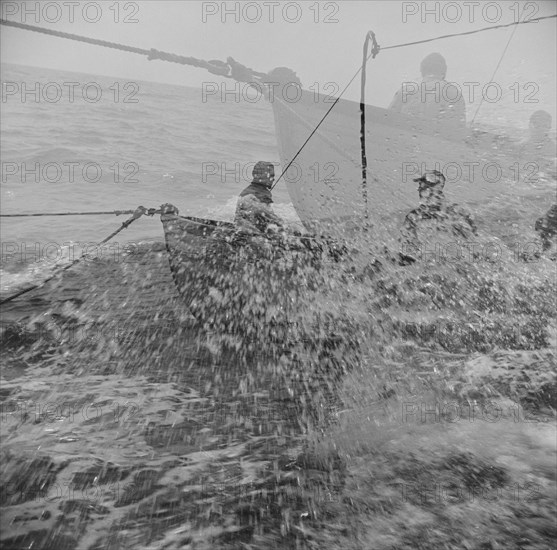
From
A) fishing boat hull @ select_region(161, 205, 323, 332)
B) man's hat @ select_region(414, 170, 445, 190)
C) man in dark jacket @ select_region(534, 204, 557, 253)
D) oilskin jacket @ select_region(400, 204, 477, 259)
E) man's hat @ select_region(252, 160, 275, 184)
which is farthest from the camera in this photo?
man's hat @ select_region(252, 160, 275, 184)

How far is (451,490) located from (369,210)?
5297 mm

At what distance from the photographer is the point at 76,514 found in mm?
2420

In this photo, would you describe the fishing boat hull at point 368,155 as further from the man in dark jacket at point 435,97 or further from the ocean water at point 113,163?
the ocean water at point 113,163

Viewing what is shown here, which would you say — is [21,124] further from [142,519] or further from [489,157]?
[142,519]

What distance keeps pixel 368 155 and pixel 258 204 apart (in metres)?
4.01

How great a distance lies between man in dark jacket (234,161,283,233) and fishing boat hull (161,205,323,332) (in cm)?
43

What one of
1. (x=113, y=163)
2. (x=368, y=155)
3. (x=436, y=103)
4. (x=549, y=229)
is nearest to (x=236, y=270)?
(x=549, y=229)

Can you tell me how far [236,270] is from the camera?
244 inches

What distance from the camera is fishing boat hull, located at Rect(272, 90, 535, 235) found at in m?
9.84

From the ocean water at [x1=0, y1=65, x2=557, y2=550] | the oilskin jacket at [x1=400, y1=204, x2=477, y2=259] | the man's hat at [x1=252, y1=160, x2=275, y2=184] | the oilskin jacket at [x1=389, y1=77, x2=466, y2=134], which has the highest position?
the oilskin jacket at [x1=389, y1=77, x2=466, y2=134]

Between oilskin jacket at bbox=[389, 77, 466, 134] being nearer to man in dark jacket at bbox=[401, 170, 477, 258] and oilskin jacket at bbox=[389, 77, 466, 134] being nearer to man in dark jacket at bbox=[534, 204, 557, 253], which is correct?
man in dark jacket at bbox=[534, 204, 557, 253]

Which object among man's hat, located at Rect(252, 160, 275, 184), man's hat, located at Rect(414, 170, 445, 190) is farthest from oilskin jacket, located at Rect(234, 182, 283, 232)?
man's hat, located at Rect(414, 170, 445, 190)

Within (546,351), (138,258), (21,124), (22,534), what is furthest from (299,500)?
(21,124)

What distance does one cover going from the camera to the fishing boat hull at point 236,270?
19.7 feet
